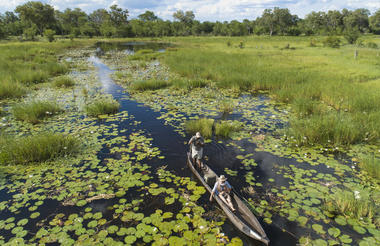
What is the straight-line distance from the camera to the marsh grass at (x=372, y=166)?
6836mm

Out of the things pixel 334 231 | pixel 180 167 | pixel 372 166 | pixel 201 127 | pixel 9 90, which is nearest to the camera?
pixel 334 231

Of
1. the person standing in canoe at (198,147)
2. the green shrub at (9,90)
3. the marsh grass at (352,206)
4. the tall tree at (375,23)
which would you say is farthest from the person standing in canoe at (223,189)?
the tall tree at (375,23)

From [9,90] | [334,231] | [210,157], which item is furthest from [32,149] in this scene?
[9,90]

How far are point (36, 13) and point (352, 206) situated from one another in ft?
286

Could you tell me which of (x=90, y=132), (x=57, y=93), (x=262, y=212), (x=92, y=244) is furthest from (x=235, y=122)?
(x=57, y=93)

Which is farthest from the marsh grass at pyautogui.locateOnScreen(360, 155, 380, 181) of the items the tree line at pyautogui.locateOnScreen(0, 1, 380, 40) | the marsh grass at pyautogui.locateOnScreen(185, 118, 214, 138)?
the tree line at pyautogui.locateOnScreen(0, 1, 380, 40)

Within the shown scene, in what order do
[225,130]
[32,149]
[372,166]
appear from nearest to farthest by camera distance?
[372,166] < [32,149] < [225,130]

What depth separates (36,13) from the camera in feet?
220

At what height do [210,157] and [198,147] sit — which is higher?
[198,147]

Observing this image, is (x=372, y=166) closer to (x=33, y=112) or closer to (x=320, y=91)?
(x=320, y=91)

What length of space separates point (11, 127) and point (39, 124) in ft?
3.71

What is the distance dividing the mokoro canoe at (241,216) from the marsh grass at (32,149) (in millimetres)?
5190

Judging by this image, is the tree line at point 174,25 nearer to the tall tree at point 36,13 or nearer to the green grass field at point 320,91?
the tall tree at point 36,13

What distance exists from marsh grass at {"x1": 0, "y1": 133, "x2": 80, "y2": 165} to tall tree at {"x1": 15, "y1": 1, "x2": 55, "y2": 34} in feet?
254
